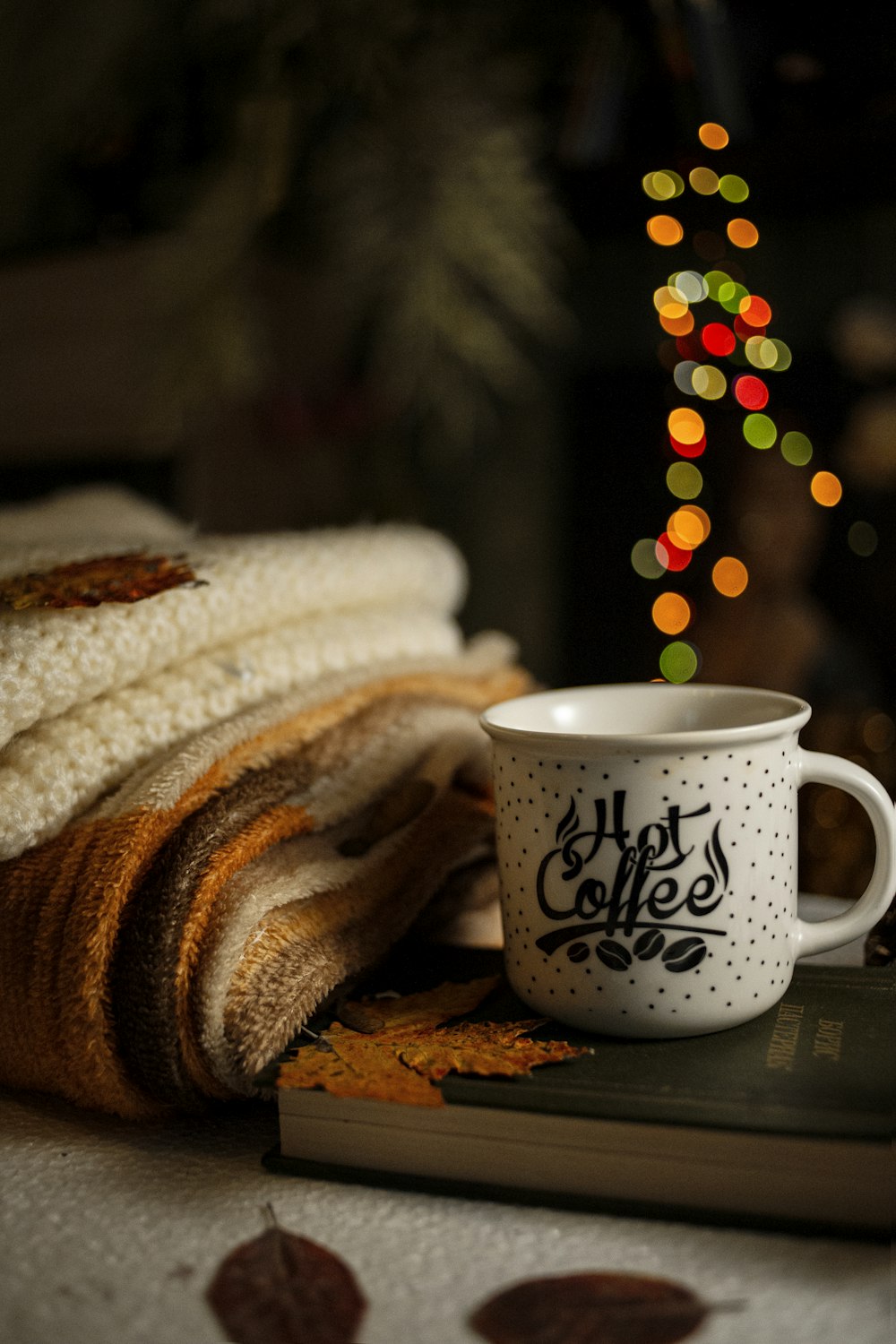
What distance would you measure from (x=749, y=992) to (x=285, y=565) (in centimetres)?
29

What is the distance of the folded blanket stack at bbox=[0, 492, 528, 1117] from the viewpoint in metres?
0.38

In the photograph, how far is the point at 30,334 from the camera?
44.5 inches

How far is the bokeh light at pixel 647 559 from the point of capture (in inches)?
50.3

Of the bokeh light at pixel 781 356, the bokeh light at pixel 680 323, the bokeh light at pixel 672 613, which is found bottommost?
the bokeh light at pixel 672 613

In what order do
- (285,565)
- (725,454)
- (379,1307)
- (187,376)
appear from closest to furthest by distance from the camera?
(379,1307), (285,565), (187,376), (725,454)

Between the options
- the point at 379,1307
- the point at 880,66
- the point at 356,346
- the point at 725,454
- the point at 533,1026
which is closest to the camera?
the point at 379,1307

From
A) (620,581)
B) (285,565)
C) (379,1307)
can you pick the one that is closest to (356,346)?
(620,581)

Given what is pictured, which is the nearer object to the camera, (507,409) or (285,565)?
(285,565)

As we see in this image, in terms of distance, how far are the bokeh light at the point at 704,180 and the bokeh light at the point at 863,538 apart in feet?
1.26

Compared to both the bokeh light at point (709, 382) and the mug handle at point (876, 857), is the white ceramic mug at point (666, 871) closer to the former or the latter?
the mug handle at point (876, 857)

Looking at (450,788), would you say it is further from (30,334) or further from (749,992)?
(30,334)

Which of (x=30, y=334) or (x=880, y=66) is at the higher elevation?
(x=880, y=66)

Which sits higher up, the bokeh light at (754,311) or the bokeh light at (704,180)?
the bokeh light at (704,180)

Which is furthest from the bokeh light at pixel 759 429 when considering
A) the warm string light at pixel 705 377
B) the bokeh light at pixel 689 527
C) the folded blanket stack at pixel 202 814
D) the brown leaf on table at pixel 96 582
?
the brown leaf on table at pixel 96 582
